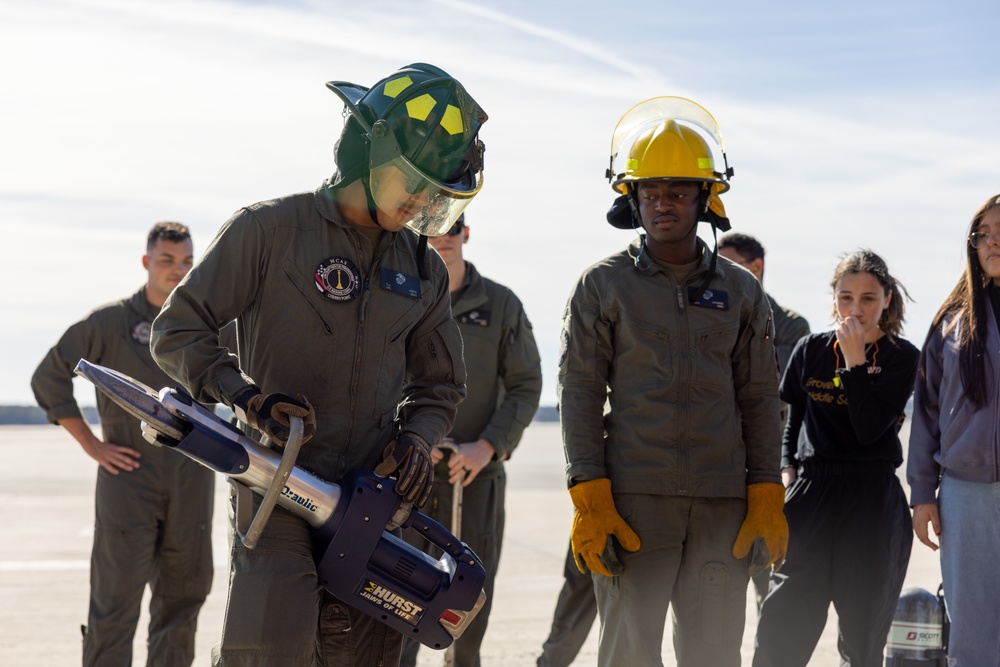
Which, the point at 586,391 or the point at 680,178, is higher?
the point at 680,178

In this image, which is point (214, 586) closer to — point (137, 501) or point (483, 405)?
point (137, 501)

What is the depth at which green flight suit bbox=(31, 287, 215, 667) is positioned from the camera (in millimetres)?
Answer: 5848

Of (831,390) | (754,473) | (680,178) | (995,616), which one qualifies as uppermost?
(680,178)

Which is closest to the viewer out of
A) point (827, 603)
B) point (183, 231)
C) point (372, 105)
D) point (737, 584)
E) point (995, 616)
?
point (372, 105)

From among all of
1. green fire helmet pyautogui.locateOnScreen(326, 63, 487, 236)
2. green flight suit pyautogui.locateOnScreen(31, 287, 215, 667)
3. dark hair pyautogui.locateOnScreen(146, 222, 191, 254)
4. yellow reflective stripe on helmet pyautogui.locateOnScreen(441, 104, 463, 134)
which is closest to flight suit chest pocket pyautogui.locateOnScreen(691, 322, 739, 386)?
green fire helmet pyautogui.locateOnScreen(326, 63, 487, 236)

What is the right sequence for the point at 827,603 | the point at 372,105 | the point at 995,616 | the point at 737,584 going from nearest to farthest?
the point at 372,105, the point at 737,584, the point at 995,616, the point at 827,603

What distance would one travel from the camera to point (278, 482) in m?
3.15

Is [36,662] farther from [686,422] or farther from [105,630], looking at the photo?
[686,422]

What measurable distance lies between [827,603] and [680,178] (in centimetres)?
210

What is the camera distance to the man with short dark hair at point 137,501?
5859mm

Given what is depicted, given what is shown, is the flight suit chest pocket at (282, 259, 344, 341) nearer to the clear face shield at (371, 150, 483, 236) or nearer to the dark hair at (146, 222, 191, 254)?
the clear face shield at (371, 150, 483, 236)

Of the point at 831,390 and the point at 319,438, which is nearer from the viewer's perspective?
the point at 319,438

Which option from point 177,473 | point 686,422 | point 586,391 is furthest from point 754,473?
point 177,473

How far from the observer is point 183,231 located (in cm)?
641
